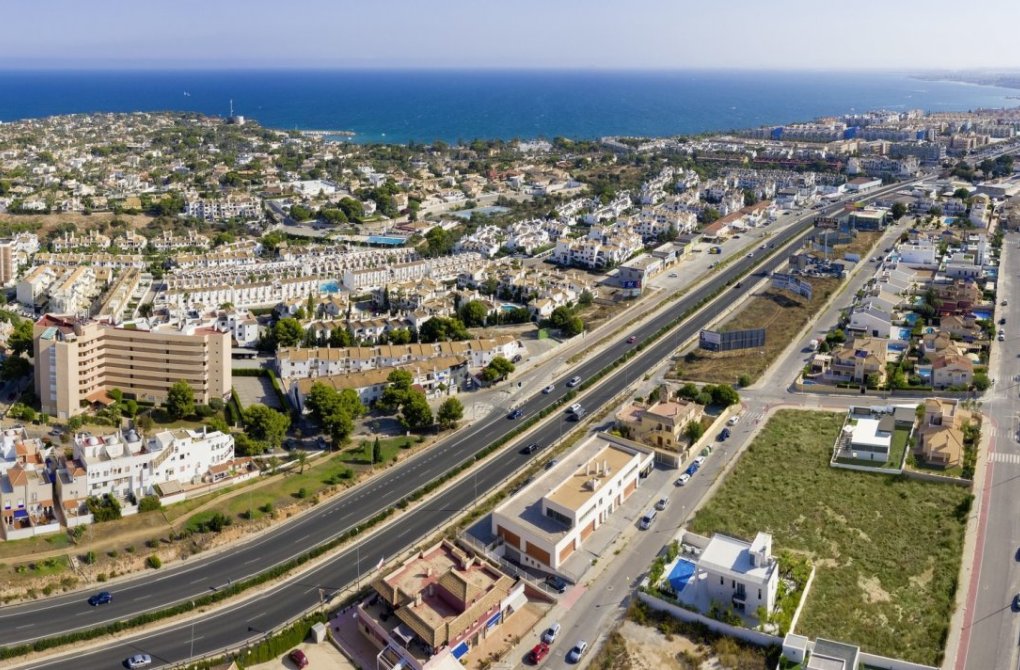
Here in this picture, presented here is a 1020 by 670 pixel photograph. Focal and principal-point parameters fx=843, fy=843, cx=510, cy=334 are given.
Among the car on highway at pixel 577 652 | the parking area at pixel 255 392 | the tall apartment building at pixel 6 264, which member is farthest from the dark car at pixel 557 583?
the tall apartment building at pixel 6 264

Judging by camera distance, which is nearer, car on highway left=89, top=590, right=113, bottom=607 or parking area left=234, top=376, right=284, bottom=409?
car on highway left=89, top=590, right=113, bottom=607

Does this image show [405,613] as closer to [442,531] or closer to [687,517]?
[442,531]

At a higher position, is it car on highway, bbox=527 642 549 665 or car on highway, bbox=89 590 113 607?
car on highway, bbox=527 642 549 665

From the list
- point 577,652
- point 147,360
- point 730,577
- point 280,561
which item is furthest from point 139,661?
point 147,360

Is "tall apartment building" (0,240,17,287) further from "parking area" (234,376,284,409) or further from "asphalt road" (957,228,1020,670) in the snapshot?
"asphalt road" (957,228,1020,670)

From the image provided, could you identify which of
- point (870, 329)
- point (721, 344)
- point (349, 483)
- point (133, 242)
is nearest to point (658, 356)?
point (721, 344)

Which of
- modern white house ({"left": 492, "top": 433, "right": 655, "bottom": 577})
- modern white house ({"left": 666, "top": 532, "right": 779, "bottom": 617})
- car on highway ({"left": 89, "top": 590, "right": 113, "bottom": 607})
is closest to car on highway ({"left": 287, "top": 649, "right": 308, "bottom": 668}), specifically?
car on highway ({"left": 89, "top": 590, "right": 113, "bottom": 607})

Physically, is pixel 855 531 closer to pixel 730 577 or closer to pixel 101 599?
pixel 730 577
